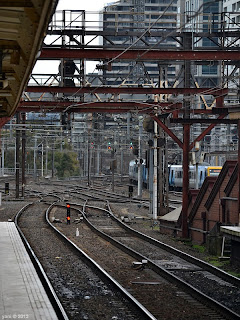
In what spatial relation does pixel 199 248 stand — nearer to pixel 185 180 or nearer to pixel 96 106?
pixel 185 180

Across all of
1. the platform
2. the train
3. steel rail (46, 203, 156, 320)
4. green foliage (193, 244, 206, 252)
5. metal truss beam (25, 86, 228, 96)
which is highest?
metal truss beam (25, 86, 228, 96)

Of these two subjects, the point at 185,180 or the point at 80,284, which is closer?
the point at 80,284

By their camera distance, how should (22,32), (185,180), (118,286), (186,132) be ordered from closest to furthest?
1. (22,32)
2. (118,286)
3. (186,132)
4. (185,180)

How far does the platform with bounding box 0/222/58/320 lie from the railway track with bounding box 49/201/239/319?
2037mm

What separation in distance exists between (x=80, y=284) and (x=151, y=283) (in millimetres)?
1580

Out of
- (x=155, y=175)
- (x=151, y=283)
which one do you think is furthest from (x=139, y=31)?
(x=151, y=283)

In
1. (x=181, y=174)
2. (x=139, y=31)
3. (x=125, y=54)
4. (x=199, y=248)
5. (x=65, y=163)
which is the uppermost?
(x=139, y=31)

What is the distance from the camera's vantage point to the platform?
10234 mm

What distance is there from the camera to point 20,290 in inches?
486

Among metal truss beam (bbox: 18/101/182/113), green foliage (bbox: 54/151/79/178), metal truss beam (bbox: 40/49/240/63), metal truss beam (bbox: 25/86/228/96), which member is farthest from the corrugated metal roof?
green foliage (bbox: 54/151/79/178)

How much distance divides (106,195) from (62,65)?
89.6ft

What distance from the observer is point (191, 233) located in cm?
2388

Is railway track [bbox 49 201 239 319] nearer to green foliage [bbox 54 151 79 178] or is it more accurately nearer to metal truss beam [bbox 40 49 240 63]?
metal truss beam [bbox 40 49 240 63]

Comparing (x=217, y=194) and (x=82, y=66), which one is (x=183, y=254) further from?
(x=82, y=66)
